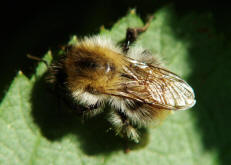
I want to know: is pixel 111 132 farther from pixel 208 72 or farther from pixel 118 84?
pixel 208 72

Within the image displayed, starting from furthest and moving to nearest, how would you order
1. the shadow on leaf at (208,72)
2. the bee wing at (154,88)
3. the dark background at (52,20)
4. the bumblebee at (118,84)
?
the dark background at (52,20) → the shadow on leaf at (208,72) → the bee wing at (154,88) → the bumblebee at (118,84)

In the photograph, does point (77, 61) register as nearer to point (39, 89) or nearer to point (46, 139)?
point (39, 89)

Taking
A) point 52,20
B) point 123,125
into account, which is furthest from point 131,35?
point 52,20

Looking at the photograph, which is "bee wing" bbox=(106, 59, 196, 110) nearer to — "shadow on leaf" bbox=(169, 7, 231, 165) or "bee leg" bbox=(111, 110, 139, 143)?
"bee leg" bbox=(111, 110, 139, 143)

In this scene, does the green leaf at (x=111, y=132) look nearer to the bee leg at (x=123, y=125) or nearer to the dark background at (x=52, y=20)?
the bee leg at (x=123, y=125)

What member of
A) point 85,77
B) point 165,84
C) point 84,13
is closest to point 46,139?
point 85,77

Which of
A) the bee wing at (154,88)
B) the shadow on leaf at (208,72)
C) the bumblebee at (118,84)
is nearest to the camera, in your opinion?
the bumblebee at (118,84)

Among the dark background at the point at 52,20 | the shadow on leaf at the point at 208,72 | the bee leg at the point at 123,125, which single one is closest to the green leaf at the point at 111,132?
the shadow on leaf at the point at 208,72

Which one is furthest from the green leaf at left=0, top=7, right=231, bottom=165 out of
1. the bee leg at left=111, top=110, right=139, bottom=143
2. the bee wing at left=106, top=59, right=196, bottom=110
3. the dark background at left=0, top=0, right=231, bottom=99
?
the dark background at left=0, top=0, right=231, bottom=99
